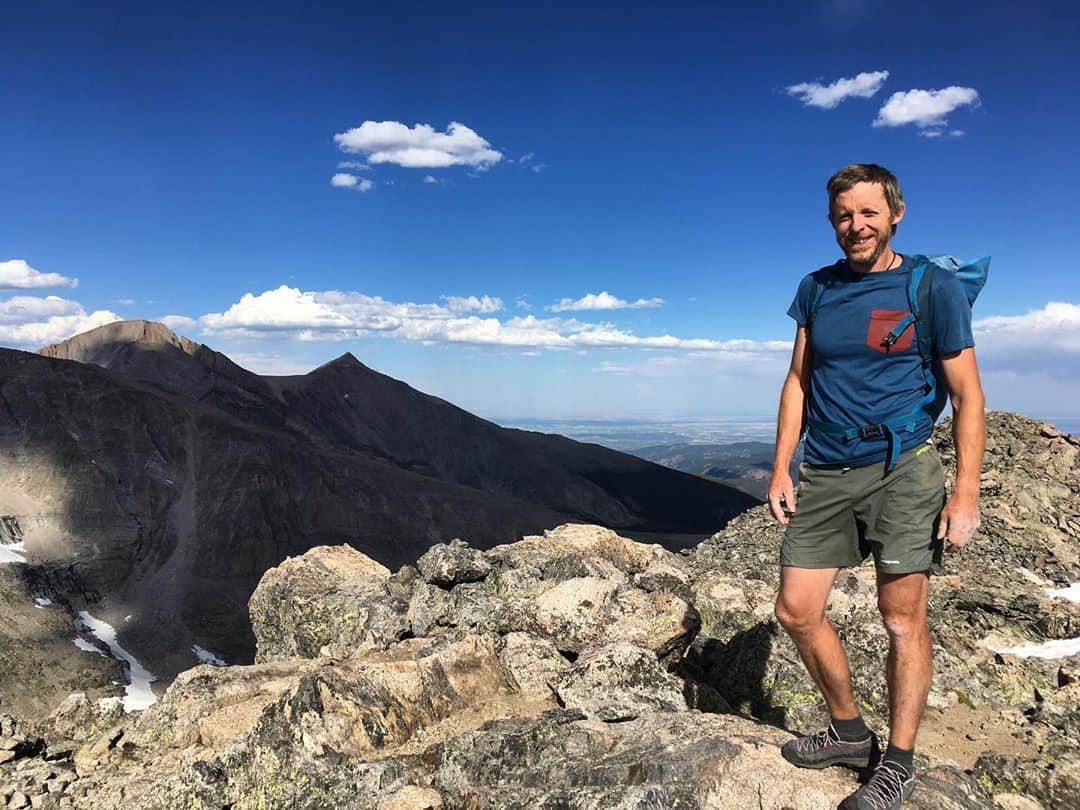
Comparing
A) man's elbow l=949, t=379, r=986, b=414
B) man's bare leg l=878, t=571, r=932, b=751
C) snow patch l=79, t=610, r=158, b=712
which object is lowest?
snow patch l=79, t=610, r=158, b=712

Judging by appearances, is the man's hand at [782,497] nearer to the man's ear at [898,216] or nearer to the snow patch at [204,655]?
the man's ear at [898,216]

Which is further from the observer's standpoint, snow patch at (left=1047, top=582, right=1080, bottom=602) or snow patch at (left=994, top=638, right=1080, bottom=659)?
snow patch at (left=1047, top=582, right=1080, bottom=602)

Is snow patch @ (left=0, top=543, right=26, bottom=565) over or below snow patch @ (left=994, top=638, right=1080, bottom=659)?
below

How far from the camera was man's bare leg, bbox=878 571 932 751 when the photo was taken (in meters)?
4.55

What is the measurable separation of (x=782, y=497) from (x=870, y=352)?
1.21m

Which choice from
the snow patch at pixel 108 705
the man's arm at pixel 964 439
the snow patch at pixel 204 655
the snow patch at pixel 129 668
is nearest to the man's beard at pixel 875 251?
the man's arm at pixel 964 439

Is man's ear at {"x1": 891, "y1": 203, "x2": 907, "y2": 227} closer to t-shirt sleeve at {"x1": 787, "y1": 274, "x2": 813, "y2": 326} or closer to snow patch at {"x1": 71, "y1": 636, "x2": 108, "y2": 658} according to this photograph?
t-shirt sleeve at {"x1": 787, "y1": 274, "x2": 813, "y2": 326}

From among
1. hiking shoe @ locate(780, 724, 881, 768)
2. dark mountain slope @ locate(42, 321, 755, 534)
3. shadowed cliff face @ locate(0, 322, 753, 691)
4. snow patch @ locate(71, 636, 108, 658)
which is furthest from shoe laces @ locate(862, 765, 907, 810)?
dark mountain slope @ locate(42, 321, 755, 534)

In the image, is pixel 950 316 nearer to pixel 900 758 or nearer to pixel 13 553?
pixel 900 758

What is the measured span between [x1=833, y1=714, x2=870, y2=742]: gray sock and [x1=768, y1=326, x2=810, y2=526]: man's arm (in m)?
1.43

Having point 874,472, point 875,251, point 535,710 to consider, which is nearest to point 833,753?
point 874,472

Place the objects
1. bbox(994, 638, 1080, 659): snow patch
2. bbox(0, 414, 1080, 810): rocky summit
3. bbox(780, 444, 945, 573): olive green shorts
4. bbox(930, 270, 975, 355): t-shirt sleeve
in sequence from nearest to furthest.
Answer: bbox(930, 270, 975, 355): t-shirt sleeve < bbox(780, 444, 945, 573): olive green shorts < bbox(0, 414, 1080, 810): rocky summit < bbox(994, 638, 1080, 659): snow patch

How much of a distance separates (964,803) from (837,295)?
3435 millimetres

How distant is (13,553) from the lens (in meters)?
83.5
